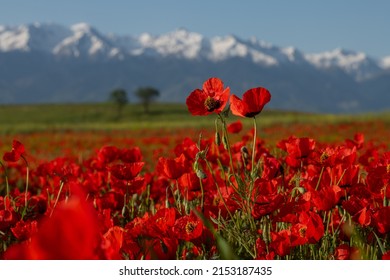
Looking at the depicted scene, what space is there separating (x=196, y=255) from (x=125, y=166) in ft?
1.66

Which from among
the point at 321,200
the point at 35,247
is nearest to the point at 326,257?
the point at 321,200

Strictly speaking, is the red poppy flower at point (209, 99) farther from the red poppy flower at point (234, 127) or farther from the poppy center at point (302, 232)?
the red poppy flower at point (234, 127)

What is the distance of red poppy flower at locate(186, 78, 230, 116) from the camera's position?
5.03ft

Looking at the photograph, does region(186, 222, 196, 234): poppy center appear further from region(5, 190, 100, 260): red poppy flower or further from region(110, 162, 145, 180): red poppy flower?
region(5, 190, 100, 260): red poppy flower

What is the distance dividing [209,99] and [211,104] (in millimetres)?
21

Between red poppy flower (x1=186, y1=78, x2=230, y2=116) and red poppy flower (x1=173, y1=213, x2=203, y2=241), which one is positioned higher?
red poppy flower (x1=186, y1=78, x2=230, y2=116)

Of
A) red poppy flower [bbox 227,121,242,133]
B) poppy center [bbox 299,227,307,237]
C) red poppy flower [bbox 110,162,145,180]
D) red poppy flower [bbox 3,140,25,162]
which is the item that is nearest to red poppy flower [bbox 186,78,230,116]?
poppy center [bbox 299,227,307,237]

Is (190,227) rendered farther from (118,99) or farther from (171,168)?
(118,99)

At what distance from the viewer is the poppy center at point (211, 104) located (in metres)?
1.53

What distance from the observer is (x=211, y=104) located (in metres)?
1.54

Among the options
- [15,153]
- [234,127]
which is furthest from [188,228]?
[234,127]

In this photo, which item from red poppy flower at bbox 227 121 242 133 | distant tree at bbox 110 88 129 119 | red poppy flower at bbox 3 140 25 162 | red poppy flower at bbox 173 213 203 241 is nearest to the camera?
red poppy flower at bbox 173 213 203 241

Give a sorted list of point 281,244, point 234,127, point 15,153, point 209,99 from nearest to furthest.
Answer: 1. point 281,244
2. point 209,99
3. point 15,153
4. point 234,127

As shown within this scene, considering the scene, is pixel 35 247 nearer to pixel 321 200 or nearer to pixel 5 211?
pixel 321 200
